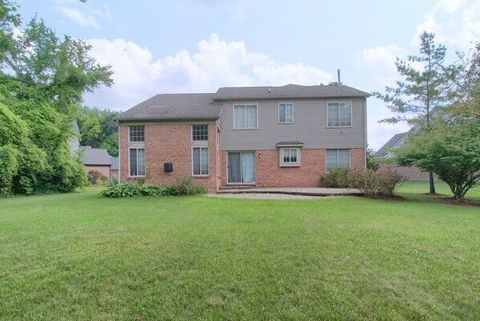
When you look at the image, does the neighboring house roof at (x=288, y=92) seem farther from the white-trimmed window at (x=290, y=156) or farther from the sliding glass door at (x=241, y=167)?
the sliding glass door at (x=241, y=167)

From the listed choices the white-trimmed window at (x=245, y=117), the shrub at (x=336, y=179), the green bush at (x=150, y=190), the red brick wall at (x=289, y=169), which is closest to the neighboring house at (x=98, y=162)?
the white-trimmed window at (x=245, y=117)

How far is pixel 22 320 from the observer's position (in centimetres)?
333

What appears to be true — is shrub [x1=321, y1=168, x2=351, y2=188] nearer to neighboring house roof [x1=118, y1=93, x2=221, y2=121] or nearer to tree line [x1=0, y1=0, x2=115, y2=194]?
neighboring house roof [x1=118, y1=93, x2=221, y2=121]

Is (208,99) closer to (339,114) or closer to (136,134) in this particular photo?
(136,134)

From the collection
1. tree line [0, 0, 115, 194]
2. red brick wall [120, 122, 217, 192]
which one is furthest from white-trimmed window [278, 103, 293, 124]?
tree line [0, 0, 115, 194]

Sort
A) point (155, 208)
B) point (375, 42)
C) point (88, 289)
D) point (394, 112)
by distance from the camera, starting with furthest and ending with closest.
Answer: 1. point (394, 112)
2. point (375, 42)
3. point (155, 208)
4. point (88, 289)

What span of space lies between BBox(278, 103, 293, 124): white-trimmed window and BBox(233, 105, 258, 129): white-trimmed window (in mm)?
1346

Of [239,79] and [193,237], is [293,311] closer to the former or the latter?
[193,237]

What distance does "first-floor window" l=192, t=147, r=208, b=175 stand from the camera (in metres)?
17.2

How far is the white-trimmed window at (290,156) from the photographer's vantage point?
19.5 m

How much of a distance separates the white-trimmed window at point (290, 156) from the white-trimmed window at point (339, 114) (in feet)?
7.84

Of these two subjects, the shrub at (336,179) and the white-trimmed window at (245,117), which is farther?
the white-trimmed window at (245,117)

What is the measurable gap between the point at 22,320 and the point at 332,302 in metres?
3.00

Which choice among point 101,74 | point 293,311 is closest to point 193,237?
point 293,311
